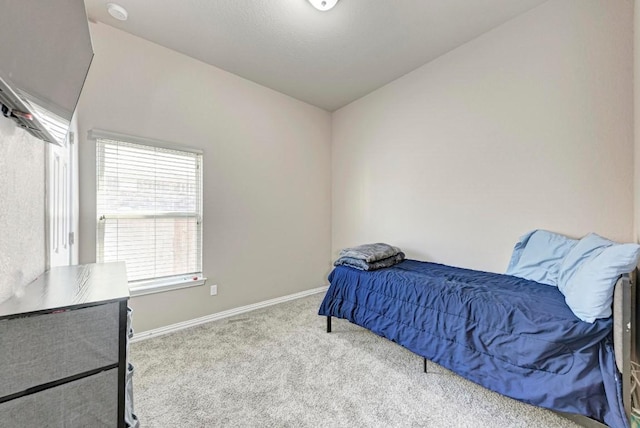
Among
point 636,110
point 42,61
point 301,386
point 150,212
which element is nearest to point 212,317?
point 150,212

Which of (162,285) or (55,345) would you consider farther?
(162,285)

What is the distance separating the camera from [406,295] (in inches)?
79.4

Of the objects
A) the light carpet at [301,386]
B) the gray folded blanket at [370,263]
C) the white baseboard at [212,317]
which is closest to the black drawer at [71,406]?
the light carpet at [301,386]

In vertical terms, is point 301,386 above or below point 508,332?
below

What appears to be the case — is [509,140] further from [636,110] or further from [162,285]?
[162,285]

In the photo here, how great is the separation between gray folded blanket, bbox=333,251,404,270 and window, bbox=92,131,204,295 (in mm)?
1568

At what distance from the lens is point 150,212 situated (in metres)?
2.54

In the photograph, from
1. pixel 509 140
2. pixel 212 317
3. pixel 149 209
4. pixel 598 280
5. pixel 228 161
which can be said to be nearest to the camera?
pixel 598 280

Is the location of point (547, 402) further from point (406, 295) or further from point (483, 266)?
point (483, 266)

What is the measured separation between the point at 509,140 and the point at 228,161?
286cm

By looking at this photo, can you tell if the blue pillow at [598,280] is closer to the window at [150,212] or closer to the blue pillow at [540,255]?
the blue pillow at [540,255]

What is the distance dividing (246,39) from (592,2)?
2749 millimetres

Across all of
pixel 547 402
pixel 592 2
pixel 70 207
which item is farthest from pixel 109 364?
→ pixel 592 2

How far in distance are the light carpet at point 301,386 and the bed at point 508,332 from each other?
0.21 m
